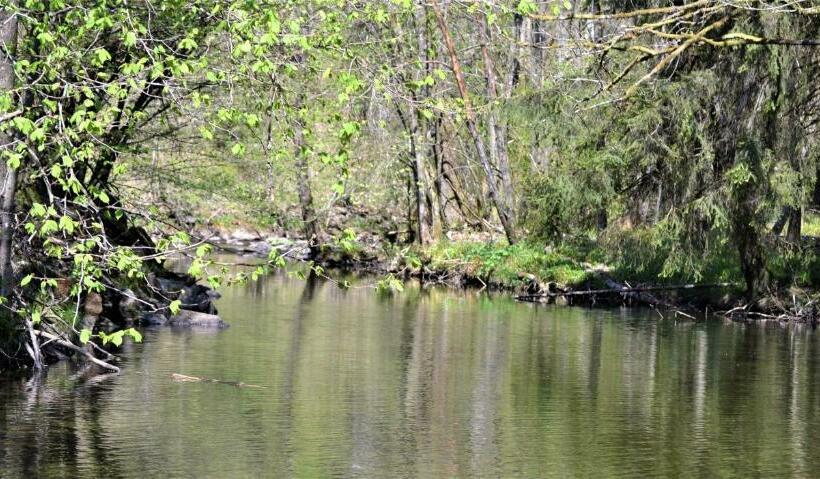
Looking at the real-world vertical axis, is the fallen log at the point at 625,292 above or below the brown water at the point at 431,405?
above

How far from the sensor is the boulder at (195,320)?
20812mm

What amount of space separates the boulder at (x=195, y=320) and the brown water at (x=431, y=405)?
0.51m

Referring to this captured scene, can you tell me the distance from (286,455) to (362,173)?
84.9ft

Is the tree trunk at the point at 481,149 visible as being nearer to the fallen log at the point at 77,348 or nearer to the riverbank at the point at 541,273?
the riverbank at the point at 541,273

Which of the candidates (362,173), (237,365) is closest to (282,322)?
(237,365)

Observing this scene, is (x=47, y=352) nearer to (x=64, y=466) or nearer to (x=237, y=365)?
(x=237, y=365)

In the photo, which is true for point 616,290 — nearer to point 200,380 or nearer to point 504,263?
point 504,263

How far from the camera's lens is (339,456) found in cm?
1155

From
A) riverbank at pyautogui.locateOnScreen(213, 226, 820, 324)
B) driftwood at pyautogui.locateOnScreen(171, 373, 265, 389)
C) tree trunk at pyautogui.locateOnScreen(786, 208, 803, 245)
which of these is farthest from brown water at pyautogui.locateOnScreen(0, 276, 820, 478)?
tree trunk at pyautogui.locateOnScreen(786, 208, 803, 245)

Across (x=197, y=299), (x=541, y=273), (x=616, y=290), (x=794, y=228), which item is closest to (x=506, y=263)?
(x=541, y=273)

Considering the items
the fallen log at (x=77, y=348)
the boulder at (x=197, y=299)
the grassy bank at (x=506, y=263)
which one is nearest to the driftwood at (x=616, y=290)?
the grassy bank at (x=506, y=263)

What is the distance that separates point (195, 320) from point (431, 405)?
7.67 metres

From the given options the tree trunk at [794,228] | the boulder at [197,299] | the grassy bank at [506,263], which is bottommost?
the boulder at [197,299]

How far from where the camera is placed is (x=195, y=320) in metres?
20.9
